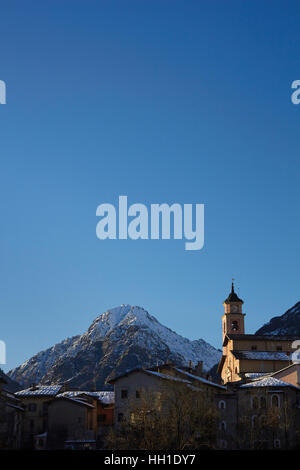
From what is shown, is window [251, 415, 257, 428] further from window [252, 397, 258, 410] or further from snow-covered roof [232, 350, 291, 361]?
snow-covered roof [232, 350, 291, 361]

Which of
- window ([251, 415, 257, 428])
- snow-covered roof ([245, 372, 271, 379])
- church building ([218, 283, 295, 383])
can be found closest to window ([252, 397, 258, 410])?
window ([251, 415, 257, 428])

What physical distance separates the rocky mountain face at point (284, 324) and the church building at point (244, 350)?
241 ft

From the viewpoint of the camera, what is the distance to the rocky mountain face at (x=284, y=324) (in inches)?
6536

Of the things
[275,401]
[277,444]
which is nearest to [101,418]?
[275,401]

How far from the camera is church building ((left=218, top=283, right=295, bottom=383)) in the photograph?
7981cm

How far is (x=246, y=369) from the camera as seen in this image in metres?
79.4

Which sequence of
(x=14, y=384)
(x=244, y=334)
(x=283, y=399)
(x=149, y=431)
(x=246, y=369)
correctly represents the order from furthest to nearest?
(x=14, y=384) → (x=244, y=334) → (x=246, y=369) → (x=283, y=399) → (x=149, y=431)

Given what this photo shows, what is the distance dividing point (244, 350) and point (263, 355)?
3040 millimetres

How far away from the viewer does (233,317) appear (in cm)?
9194

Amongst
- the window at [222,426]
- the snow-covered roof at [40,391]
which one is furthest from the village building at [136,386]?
the snow-covered roof at [40,391]

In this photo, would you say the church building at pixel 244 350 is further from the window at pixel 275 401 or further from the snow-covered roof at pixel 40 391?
the snow-covered roof at pixel 40 391
